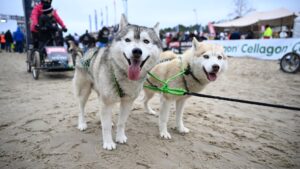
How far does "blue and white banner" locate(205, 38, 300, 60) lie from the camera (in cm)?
1029

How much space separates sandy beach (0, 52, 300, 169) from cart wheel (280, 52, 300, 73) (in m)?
3.92

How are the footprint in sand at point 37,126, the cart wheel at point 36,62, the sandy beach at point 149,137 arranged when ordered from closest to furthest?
the sandy beach at point 149,137 → the footprint in sand at point 37,126 → the cart wheel at point 36,62

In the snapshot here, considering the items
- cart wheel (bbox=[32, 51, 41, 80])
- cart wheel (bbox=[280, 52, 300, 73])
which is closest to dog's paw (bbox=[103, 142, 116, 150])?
cart wheel (bbox=[32, 51, 41, 80])

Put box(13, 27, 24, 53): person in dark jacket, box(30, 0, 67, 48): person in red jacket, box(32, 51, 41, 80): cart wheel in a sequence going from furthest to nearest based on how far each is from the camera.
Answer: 1. box(13, 27, 24, 53): person in dark jacket
2. box(32, 51, 41, 80): cart wheel
3. box(30, 0, 67, 48): person in red jacket

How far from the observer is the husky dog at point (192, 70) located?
283cm

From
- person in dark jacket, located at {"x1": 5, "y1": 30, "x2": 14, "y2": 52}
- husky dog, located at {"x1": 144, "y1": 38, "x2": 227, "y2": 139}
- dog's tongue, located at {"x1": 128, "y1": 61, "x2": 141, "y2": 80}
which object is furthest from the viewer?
person in dark jacket, located at {"x1": 5, "y1": 30, "x2": 14, "y2": 52}

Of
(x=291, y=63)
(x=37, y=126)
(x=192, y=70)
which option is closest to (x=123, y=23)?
(x=192, y=70)

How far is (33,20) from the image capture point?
6.48m

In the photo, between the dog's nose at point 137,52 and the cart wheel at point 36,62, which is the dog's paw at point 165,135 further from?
→ the cart wheel at point 36,62

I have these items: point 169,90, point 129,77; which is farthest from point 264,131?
point 129,77

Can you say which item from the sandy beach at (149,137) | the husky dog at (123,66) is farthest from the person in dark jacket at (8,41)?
the husky dog at (123,66)

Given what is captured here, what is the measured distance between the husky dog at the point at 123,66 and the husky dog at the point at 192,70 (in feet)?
2.17

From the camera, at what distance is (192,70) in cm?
299

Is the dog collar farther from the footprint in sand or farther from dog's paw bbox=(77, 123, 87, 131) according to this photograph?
the footprint in sand
